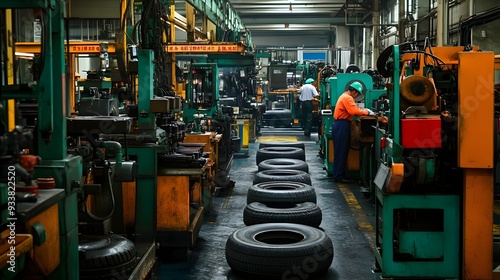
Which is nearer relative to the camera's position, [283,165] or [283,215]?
[283,215]

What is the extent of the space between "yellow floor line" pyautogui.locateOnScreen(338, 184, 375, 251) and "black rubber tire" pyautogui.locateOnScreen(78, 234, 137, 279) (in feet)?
8.47

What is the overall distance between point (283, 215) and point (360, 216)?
5.17ft

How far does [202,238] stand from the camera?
20.2 feet

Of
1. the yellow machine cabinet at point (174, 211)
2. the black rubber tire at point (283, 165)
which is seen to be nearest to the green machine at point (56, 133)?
the yellow machine cabinet at point (174, 211)

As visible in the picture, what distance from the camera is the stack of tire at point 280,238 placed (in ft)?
15.3

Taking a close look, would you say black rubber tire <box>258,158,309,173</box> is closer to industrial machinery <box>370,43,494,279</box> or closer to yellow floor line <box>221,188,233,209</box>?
yellow floor line <box>221,188,233,209</box>

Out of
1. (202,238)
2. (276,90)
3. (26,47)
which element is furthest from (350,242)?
(276,90)

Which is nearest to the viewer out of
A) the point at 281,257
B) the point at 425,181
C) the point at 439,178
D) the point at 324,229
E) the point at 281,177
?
the point at 425,181

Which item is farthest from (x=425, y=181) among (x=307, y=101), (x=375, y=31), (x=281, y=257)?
(x=375, y=31)

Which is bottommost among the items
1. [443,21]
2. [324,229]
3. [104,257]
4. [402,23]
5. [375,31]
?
[324,229]

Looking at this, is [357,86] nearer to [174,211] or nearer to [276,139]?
[174,211]

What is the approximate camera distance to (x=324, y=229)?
6.61m

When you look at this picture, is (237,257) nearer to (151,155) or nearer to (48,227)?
(151,155)

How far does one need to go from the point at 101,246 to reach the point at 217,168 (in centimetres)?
498
